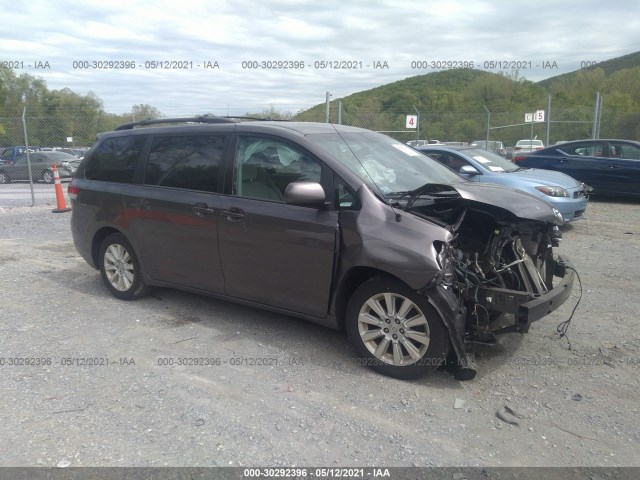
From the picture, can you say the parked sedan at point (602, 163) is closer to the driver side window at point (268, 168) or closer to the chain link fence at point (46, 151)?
the driver side window at point (268, 168)

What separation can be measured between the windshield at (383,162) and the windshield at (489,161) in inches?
193

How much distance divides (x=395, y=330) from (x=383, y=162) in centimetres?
151

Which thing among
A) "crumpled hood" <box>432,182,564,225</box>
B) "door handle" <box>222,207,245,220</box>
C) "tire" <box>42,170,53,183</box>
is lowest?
"tire" <box>42,170,53,183</box>

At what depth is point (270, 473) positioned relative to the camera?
2.90 m

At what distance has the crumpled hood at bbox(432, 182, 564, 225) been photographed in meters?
3.95

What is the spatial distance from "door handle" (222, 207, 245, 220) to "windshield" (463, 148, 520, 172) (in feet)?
20.8

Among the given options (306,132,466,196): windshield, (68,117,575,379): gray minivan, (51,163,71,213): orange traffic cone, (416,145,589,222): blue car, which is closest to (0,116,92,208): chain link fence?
(51,163,71,213): orange traffic cone

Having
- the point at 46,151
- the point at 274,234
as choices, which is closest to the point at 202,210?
the point at 274,234

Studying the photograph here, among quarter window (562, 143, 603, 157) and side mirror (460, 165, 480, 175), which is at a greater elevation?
quarter window (562, 143, 603, 157)

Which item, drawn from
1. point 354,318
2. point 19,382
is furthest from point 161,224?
point 354,318

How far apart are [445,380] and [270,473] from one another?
156 centimetres

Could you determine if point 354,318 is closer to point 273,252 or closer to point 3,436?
point 273,252

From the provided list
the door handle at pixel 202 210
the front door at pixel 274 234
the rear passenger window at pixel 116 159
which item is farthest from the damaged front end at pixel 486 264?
the rear passenger window at pixel 116 159

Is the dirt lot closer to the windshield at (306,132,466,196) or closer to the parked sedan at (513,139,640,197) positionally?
the windshield at (306,132,466,196)
